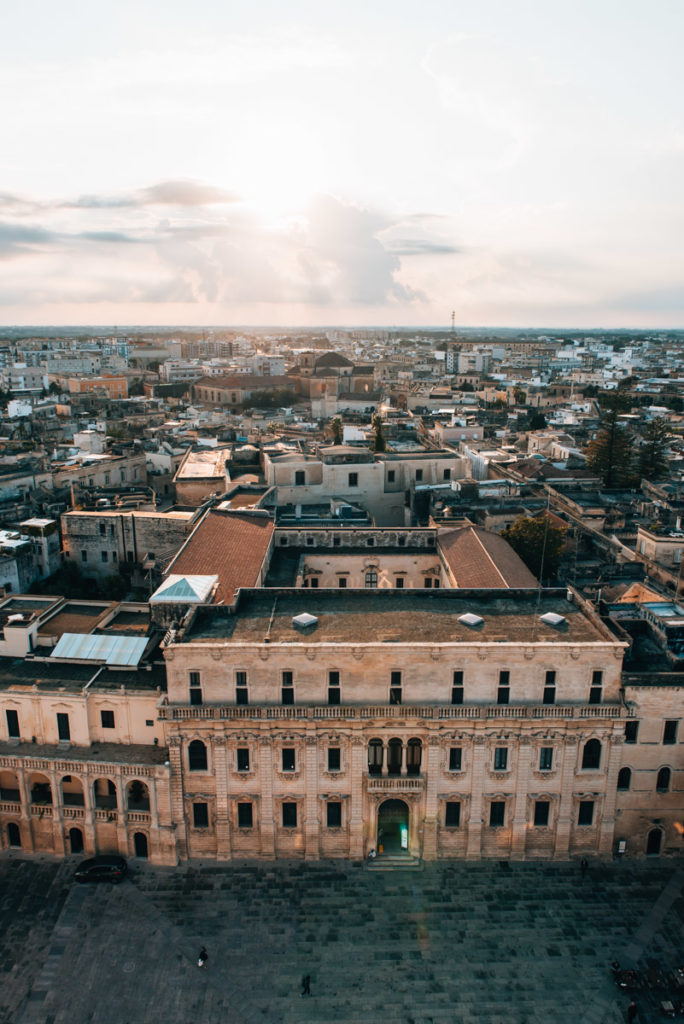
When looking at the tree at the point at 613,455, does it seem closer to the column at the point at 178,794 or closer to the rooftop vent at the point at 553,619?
the rooftop vent at the point at 553,619

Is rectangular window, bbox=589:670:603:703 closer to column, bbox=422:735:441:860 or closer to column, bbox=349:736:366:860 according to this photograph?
column, bbox=422:735:441:860

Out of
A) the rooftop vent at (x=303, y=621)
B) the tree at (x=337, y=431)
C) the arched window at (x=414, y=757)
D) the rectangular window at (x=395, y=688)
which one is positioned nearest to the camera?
the rectangular window at (x=395, y=688)

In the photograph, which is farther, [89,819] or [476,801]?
[89,819]

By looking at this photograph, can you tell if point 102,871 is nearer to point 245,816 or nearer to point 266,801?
point 245,816

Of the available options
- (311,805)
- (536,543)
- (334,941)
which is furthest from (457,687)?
(536,543)

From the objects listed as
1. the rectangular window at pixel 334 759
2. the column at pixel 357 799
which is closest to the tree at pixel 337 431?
the rectangular window at pixel 334 759

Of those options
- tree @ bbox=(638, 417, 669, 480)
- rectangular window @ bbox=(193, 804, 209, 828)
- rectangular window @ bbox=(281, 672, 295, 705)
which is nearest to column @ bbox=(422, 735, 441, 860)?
rectangular window @ bbox=(281, 672, 295, 705)

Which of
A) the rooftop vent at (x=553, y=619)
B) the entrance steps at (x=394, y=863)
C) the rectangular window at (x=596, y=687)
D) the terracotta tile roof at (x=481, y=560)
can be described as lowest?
the entrance steps at (x=394, y=863)
